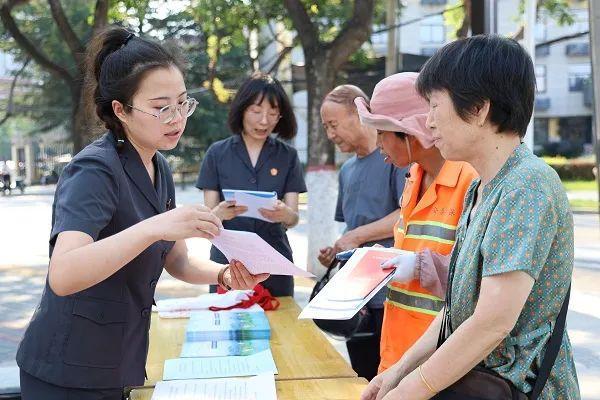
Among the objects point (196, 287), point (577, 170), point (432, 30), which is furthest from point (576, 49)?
point (196, 287)

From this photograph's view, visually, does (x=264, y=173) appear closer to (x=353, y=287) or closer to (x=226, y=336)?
(x=226, y=336)

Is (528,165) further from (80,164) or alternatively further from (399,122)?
(80,164)

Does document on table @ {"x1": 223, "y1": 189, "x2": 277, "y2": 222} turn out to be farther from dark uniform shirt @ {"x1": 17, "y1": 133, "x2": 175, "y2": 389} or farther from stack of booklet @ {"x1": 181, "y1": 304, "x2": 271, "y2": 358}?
dark uniform shirt @ {"x1": 17, "y1": 133, "x2": 175, "y2": 389}

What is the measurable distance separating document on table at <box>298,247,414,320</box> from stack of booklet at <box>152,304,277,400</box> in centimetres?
39

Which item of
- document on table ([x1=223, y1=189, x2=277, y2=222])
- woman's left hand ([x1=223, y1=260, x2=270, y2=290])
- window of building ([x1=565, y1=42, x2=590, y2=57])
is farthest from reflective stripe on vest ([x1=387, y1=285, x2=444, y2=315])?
window of building ([x1=565, y1=42, x2=590, y2=57])

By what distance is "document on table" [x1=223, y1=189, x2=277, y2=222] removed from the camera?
302cm

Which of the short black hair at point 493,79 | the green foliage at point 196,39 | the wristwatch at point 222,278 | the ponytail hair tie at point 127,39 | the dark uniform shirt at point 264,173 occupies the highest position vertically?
the green foliage at point 196,39

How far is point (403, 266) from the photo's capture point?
1.81 metres

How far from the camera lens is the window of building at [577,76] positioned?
1431 inches

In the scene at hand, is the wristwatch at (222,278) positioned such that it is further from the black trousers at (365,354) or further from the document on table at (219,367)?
the black trousers at (365,354)

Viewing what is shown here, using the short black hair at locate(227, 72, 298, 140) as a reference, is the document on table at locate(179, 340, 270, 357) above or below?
below

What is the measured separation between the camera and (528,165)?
4.35ft

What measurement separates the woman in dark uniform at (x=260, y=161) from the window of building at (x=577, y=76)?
35.8 metres

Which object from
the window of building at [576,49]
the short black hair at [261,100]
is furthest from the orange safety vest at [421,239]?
the window of building at [576,49]
